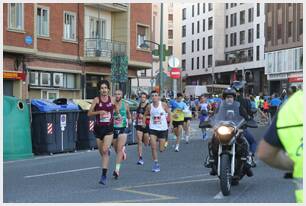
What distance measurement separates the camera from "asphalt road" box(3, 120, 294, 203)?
8023 mm

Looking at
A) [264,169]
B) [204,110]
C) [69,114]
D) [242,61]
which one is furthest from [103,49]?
[242,61]

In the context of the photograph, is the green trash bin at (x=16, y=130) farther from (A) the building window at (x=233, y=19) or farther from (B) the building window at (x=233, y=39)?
(A) the building window at (x=233, y=19)

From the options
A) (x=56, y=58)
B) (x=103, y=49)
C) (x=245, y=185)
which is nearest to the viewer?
(x=245, y=185)

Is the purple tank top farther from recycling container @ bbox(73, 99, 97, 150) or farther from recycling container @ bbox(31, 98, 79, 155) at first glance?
recycling container @ bbox(73, 99, 97, 150)

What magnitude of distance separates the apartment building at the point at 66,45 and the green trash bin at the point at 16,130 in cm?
1142

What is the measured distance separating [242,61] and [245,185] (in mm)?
68394

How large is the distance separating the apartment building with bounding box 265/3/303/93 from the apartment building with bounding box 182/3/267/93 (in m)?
5.32

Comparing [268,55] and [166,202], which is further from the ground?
[268,55]

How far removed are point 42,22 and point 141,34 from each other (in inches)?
315

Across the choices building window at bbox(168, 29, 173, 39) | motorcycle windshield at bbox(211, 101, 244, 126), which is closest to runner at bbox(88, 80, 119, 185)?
motorcycle windshield at bbox(211, 101, 244, 126)

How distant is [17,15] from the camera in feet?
85.8

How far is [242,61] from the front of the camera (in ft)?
251

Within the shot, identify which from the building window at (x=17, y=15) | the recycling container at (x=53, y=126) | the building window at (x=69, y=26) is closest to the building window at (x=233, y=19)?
the building window at (x=69, y=26)

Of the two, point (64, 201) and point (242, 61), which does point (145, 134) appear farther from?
point (242, 61)
